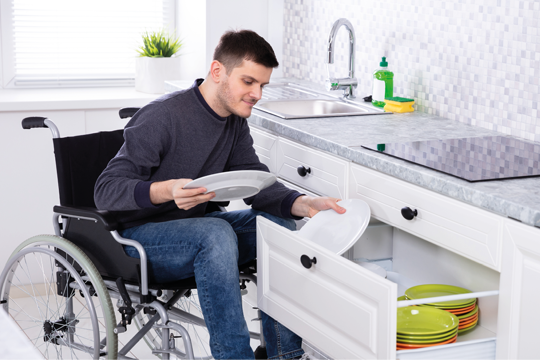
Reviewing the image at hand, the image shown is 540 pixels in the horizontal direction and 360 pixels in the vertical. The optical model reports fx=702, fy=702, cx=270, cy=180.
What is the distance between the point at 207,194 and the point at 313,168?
451 mm

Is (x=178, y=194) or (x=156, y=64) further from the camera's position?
(x=156, y=64)

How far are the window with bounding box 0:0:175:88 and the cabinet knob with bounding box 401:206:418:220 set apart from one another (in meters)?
2.09

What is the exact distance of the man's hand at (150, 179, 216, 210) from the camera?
5.29 ft

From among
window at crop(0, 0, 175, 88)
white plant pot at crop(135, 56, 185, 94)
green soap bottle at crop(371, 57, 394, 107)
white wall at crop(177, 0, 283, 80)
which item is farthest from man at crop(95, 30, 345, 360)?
window at crop(0, 0, 175, 88)

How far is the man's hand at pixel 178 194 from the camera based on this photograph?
161cm

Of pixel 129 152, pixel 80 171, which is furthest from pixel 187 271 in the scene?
pixel 80 171

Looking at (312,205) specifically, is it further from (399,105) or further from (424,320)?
(399,105)

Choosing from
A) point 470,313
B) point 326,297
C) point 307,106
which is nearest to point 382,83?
point 307,106

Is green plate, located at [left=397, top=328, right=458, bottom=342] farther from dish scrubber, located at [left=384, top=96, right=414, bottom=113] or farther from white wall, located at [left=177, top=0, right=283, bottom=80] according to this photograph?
white wall, located at [left=177, top=0, right=283, bottom=80]

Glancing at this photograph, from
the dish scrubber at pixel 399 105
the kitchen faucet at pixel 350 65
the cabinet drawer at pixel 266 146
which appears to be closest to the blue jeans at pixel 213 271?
the cabinet drawer at pixel 266 146

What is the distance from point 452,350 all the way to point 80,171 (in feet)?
3.74

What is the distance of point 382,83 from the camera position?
2.39m

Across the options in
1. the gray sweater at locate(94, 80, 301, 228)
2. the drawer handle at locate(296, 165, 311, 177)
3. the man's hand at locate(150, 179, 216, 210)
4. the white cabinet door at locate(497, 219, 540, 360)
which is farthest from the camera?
the drawer handle at locate(296, 165, 311, 177)

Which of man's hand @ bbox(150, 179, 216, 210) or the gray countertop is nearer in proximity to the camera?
the gray countertop
